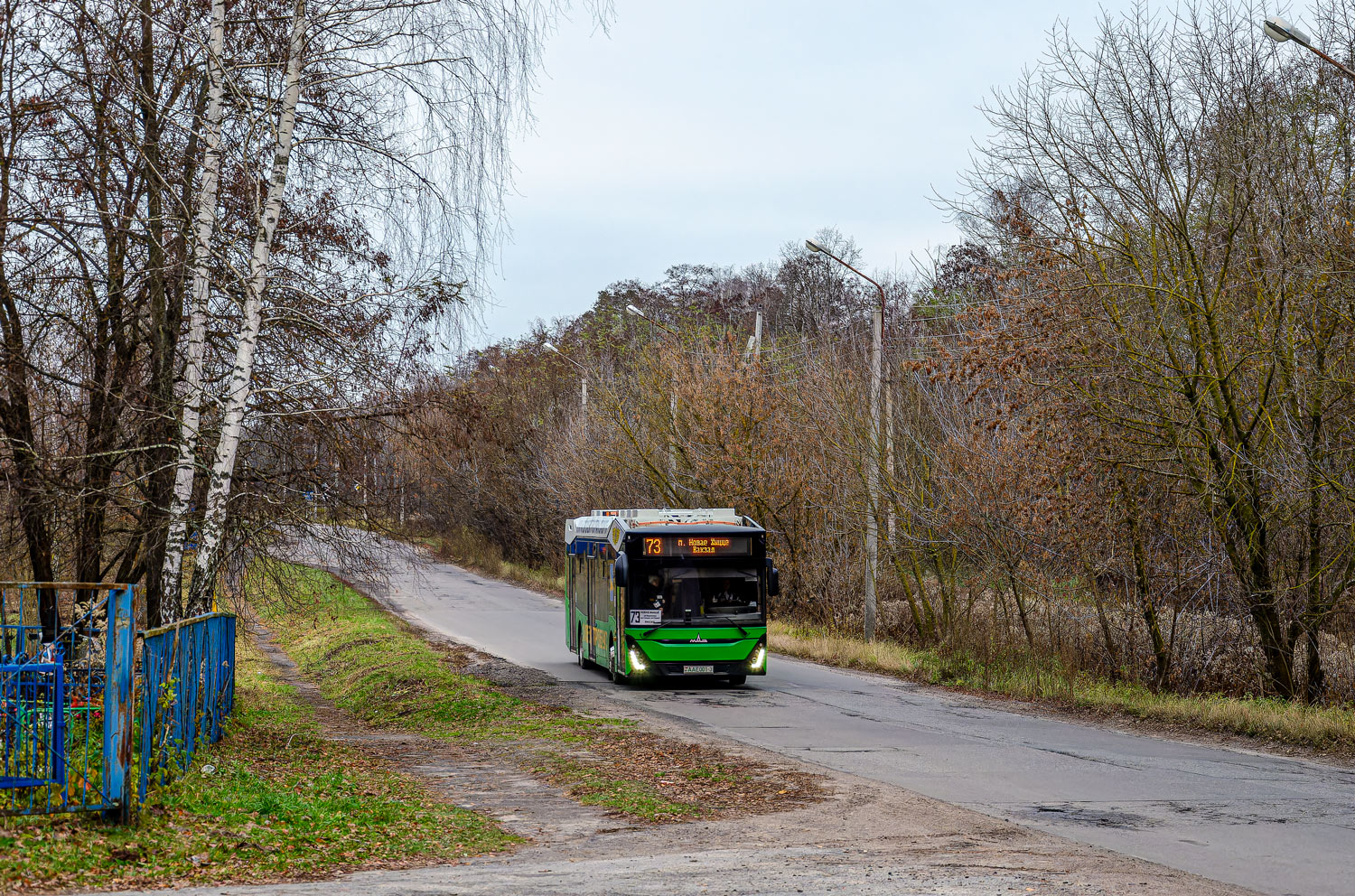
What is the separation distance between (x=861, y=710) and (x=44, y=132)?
13083 millimetres

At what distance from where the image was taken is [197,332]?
12.8 m

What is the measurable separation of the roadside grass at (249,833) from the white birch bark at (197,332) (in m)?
1.87

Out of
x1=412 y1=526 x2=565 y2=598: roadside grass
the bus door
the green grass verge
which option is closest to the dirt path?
the green grass verge

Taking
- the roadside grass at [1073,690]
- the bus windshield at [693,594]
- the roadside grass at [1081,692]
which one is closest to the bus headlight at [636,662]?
the bus windshield at [693,594]

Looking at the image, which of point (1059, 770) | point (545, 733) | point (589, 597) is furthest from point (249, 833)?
point (589, 597)

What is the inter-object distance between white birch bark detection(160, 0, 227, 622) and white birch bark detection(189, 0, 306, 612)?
0.85 feet

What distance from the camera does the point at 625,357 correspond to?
65.9 meters

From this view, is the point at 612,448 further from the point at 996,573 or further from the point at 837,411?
the point at 996,573

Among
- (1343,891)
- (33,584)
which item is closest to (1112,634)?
(1343,891)

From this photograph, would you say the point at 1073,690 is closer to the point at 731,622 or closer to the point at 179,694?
the point at 731,622

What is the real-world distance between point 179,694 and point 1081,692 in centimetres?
1402

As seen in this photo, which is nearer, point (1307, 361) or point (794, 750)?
point (794, 750)

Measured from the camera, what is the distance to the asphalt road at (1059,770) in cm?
923

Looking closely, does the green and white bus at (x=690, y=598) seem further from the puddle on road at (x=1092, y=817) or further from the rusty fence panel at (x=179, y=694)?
the puddle on road at (x=1092, y=817)
